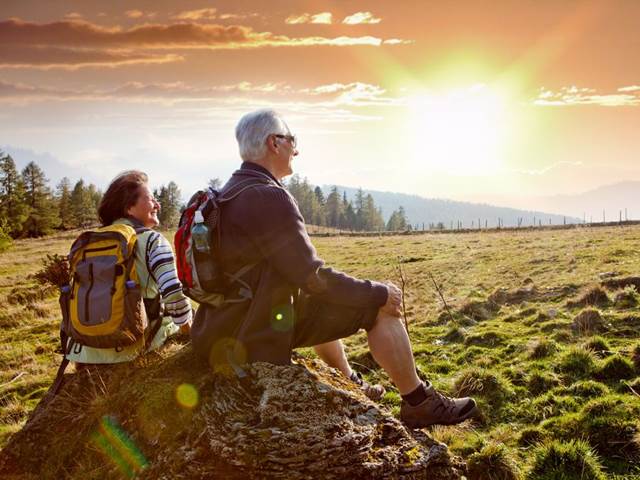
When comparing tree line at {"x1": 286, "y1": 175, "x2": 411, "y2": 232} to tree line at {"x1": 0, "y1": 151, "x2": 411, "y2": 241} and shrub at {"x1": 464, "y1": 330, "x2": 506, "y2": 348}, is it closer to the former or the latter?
tree line at {"x1": 0, "y1": 151, "x2": 411, "y2": 241}

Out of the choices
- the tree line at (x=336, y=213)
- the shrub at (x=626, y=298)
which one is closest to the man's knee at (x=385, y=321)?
the shrub at (x=626, y=298)

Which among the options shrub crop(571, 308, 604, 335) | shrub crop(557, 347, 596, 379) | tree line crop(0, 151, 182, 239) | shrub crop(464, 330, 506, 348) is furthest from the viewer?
tree line crop(0, 151, 182, 239)

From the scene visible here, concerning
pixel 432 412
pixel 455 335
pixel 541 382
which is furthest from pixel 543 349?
pixel 432 412

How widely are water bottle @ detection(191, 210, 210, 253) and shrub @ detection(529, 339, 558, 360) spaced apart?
254 inches

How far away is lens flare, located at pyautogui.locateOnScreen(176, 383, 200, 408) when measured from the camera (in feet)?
13.0

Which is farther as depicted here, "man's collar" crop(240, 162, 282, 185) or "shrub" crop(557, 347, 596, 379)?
"shrub" crop(557, 347, 596, 379)

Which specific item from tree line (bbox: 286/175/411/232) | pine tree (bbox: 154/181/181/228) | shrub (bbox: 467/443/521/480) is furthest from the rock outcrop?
tree line (bbox: 286/175/411/232)

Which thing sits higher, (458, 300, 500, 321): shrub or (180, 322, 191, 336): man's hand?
(180, 322, 191, 336): man's hand

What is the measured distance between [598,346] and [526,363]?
3.93 feet

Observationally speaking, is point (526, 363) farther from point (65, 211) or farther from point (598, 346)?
point (65, 211)

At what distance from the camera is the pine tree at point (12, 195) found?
68188mm

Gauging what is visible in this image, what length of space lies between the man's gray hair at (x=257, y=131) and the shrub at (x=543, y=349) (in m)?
6.22

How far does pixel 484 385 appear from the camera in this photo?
7.10m

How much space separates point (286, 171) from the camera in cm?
457
